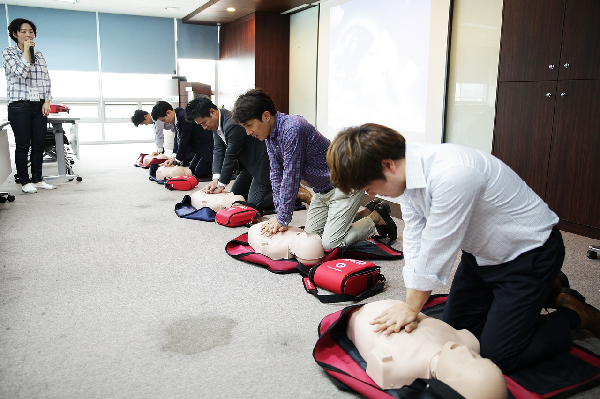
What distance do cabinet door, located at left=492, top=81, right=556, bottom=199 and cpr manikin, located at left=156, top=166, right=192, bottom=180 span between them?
3.17 m

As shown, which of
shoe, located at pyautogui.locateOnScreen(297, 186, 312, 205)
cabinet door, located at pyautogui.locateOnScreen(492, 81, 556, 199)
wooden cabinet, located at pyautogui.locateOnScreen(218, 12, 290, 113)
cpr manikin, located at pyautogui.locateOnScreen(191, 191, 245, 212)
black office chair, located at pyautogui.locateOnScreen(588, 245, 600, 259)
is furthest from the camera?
wooden cabinet, located at pyautogui.locateOnScreen(218, 12, 290, 113)

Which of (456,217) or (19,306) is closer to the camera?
(456,217)

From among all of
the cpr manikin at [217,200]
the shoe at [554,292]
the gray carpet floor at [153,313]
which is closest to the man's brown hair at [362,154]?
the gray carpet floor at [153,313]

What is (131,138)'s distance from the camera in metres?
9.67

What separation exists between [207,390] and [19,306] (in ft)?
3.83

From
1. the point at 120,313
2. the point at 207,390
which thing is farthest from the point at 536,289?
the point at 120,313

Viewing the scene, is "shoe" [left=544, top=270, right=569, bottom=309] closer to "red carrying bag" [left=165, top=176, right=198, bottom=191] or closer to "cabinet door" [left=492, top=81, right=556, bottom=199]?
"cabinet door" [left=492, top=81, right=556, bottom=199]

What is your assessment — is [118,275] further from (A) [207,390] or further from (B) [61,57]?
(B) [61,57]

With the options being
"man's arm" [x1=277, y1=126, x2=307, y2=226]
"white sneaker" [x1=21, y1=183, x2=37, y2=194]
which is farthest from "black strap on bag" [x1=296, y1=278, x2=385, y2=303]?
"white sneaker" [x1=21, y1=183, x2=37, y2=194]

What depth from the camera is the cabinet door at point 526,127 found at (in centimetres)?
336

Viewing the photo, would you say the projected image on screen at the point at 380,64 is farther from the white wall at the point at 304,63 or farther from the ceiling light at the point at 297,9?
the ceiling light at the point at 297,9

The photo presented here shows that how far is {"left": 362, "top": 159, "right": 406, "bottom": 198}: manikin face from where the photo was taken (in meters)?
1.33

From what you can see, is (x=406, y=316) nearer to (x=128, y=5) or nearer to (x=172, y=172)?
(x=172, y=172)

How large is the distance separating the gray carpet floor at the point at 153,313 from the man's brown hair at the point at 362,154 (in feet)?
2.39
